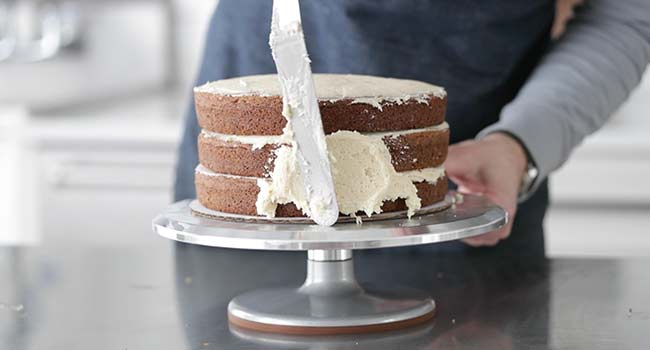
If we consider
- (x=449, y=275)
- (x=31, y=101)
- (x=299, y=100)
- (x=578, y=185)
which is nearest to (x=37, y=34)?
(x=31, y=101)

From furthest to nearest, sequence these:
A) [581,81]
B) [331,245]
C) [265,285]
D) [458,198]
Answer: [581,81], [265,285], [458,198], [331,245]

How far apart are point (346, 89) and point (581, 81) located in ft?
1.50

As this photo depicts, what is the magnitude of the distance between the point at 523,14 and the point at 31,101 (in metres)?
1.67

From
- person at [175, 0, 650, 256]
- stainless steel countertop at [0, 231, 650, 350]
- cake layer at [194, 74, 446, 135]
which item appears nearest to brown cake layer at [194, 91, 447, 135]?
cake layer at [194, 74, 446, 135]

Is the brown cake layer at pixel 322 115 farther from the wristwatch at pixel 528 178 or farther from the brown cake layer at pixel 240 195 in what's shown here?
the wristwatch at pixel 528 178

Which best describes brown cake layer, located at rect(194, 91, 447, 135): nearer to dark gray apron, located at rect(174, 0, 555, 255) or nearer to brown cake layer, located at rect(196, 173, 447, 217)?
brown cake layer, located at rect(196, 173, 447, 217)

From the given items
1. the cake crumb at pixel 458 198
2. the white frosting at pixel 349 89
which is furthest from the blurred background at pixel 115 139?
the white frosting at pixel 349 89

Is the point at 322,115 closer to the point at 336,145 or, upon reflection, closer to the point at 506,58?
the point at 336,145

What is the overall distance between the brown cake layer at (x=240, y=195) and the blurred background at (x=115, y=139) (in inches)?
49.9

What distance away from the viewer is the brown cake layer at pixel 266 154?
885mm

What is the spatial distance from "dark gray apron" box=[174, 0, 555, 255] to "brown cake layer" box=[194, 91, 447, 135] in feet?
1.21

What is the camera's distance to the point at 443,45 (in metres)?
1.30

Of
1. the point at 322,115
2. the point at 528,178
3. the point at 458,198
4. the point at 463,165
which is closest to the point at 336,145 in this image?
the point at 322,115

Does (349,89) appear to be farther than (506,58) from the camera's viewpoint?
No
